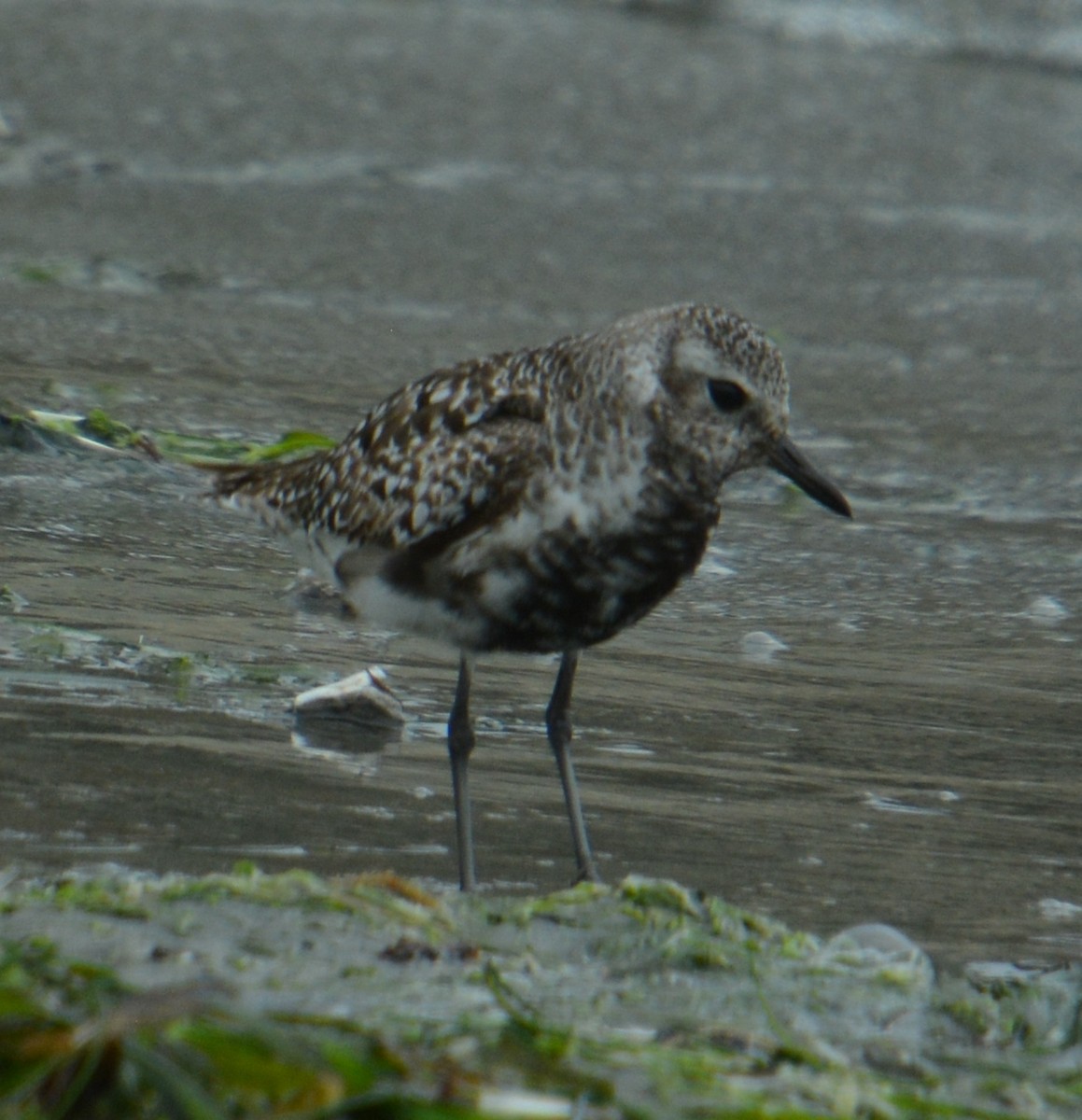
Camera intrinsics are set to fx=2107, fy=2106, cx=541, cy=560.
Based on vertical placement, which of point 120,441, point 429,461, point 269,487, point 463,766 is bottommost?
point 463,766

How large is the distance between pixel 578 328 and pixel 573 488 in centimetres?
429

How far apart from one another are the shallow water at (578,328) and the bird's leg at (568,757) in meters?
0.06

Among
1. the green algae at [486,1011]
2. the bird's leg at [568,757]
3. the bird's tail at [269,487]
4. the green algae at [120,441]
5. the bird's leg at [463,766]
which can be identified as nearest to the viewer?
the green algae at [486,1011]

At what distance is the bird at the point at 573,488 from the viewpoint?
341 cm

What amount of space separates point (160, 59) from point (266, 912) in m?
8.52

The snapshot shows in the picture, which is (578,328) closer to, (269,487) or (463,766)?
(269,487)

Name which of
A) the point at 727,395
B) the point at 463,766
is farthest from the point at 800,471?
the point at 463,766

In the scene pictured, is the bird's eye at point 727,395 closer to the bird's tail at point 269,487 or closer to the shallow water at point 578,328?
the shallow water at point 578,328

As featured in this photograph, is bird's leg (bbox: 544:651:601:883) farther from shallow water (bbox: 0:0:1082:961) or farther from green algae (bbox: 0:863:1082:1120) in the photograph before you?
green algae (bbox: 0:863:1082:1120)

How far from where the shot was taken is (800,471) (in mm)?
3633

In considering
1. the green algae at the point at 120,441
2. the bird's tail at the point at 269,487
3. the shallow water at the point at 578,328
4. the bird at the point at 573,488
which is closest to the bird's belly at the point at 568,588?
the bird at the point at 573,488

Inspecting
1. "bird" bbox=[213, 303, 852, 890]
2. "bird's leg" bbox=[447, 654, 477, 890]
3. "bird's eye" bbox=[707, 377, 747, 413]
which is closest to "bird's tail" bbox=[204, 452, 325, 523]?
"bird" bbox=[213, 303, 852, 890]

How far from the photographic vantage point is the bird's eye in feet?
11.4

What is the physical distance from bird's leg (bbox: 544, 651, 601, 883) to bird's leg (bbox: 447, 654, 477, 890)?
0.49ft
